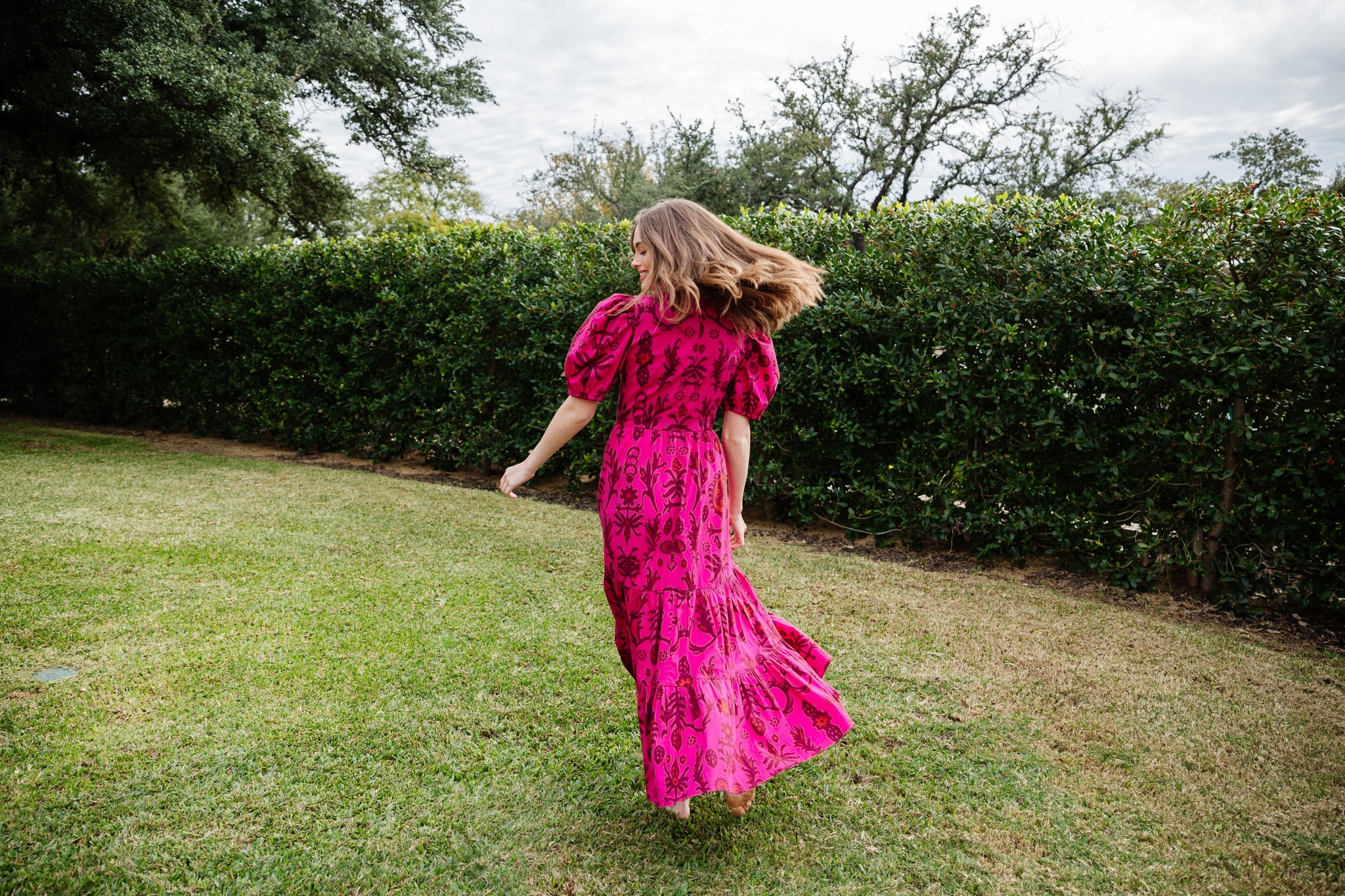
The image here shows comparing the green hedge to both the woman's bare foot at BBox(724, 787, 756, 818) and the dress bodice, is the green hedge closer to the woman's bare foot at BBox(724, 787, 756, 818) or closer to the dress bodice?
the dress bodice

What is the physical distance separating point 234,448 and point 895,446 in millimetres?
8844

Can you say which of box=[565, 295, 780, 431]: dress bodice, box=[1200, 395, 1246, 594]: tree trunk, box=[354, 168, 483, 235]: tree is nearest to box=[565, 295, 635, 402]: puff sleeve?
box=[565, 295, 780, 431]: dress bodice

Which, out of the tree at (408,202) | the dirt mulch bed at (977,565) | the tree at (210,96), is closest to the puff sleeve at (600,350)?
the dirt mulch bed at (977,565)

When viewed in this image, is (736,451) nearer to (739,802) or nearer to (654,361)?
(654,361)

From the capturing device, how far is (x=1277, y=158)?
3469cm

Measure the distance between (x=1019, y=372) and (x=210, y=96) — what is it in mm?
10258

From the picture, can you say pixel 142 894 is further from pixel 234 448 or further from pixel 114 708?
pixel 234 448

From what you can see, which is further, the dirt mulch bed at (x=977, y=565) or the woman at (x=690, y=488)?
the dirt mulch bed at (x=977, y=565)

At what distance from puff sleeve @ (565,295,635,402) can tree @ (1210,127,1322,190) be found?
4205 cm

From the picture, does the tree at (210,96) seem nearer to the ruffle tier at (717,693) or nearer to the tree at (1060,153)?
the ruffle tier at (717,693)

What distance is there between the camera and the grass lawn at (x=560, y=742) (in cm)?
235

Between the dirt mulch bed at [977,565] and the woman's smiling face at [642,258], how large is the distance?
3934 mm

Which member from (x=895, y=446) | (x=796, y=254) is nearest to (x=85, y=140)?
(x=796, y=254)

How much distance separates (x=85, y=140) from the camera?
1235cm
